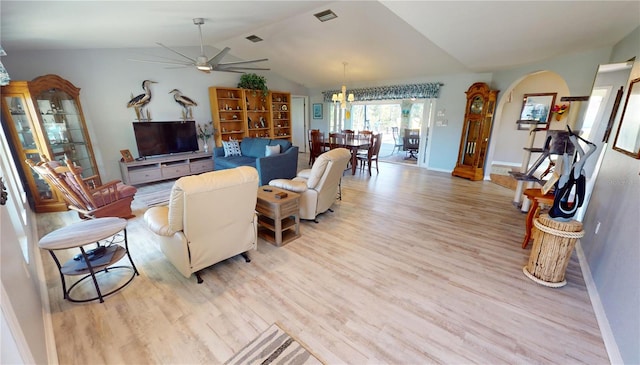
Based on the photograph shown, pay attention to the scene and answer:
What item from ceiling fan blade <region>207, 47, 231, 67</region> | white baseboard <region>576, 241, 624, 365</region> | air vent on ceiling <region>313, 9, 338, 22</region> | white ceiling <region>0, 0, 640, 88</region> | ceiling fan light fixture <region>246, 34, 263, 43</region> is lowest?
white baseboard <region>576, 241, 624, 365</region>

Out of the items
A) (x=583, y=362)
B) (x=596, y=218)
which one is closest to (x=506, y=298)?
(x=583, y=362)

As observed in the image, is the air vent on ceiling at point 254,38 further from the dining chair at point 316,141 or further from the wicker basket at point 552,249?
the wicker basket at point 552,249

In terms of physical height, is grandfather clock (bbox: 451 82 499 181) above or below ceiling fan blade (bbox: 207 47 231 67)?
below

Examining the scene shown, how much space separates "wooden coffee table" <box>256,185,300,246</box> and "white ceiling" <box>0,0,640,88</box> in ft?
8.01

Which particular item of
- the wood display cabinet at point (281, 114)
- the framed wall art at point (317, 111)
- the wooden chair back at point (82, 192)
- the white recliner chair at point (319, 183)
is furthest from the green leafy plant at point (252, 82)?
the white recliner chair at point (319, 183)

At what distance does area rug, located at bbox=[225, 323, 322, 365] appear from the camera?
1.53 meters

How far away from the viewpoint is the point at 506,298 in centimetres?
203

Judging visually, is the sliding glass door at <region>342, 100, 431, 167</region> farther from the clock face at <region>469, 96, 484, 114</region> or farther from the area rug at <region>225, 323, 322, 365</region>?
the area rug at <region>225, 323, 322, 365</region>

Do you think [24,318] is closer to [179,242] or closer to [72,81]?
[179,242]

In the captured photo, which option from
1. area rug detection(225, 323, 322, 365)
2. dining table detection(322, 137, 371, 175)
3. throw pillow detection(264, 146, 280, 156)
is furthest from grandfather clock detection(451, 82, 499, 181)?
area rug detection(225, 323, 322, 365)

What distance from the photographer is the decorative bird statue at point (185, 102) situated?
223 inches

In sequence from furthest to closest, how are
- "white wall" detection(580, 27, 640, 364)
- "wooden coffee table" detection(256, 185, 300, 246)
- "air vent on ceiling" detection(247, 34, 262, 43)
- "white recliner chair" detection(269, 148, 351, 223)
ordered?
1. "air vent on ceiling" detection(247, 34, 262, 43)
2. "white recliner chair" detection(269, 148, 351, 223)
3. "wooden coffee table" detection(256, 185, 300, 246)
4. "white wall" detection(580, 27, 640, 364)

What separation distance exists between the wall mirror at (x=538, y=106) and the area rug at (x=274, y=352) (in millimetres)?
7090

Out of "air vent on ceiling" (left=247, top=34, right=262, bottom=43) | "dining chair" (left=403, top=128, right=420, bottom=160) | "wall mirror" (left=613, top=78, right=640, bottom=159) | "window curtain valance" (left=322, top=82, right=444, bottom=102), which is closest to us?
"wall mirror" (left=613, top=78, right=640, bottom=159)
